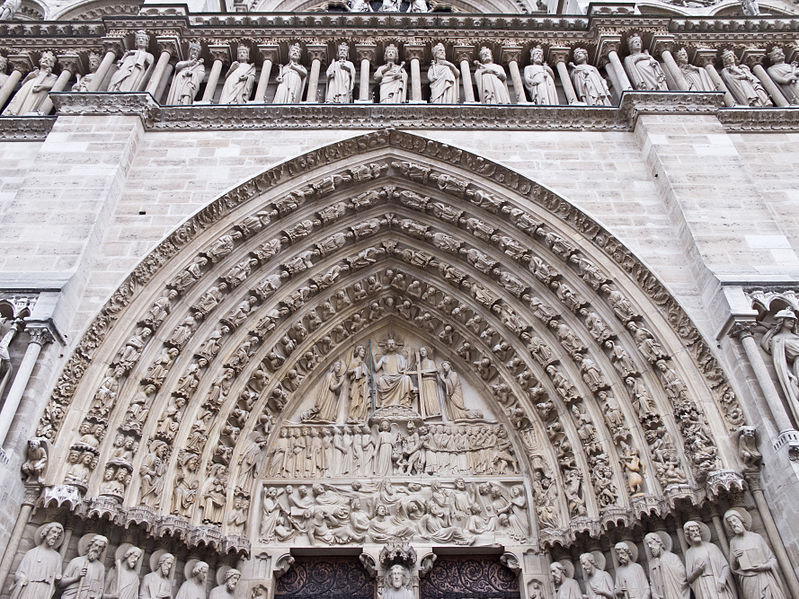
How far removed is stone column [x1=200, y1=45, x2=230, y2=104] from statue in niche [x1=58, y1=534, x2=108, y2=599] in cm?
559

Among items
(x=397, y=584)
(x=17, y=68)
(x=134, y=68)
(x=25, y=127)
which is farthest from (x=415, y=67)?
(x=397, y=584)

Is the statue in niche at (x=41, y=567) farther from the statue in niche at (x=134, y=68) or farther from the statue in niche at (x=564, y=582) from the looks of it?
the statue in niche at (x=134, y=68)

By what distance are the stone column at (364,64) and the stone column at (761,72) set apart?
5638 mm

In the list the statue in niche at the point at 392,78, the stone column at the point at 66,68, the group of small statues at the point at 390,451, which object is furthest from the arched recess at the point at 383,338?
the stone column at the point at 66,68

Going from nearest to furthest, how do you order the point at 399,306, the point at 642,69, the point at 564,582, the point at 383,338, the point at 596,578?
1. the point at 596,578
2. the point at 564,582
3. the point at 399,306
4. the point at 383,338
5. the point at 642,69

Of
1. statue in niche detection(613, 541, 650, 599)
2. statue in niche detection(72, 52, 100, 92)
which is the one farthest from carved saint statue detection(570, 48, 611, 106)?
statue in niche detection(72, 52, 100, 92)

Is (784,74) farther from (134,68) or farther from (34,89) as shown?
(34,89)

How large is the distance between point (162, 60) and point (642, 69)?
666cm

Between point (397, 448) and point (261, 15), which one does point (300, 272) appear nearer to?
point (397, 448)

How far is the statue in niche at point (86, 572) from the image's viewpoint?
5.20m

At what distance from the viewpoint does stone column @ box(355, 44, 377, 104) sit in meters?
8.86

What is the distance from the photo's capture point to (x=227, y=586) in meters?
6.06

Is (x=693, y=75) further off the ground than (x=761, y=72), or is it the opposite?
(x=761, y=72)

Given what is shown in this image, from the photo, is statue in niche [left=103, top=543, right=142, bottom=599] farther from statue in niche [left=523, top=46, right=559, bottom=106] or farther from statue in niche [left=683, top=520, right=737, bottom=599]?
statue in niche [left=523, top=46, right=559, bottom=106]
